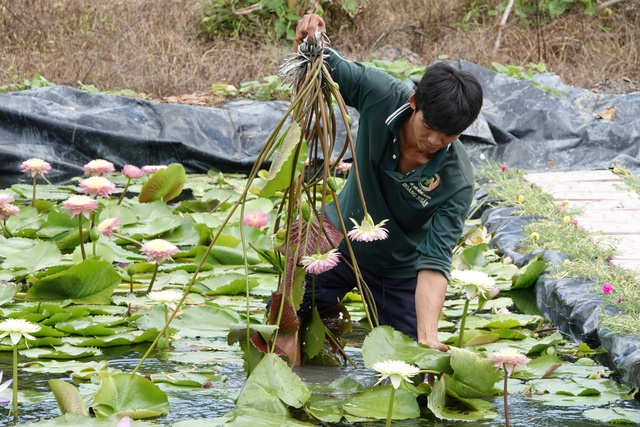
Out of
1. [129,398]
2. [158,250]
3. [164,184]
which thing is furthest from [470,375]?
[164,184]

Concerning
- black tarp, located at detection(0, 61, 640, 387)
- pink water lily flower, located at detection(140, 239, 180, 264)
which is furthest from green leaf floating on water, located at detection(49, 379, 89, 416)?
black tarp, located at detection(0, 61, 640, 387)

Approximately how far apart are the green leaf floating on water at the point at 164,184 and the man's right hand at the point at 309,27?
224 cm

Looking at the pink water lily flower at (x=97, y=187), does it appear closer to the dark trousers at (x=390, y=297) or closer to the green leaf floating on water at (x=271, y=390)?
the dark trousers at (x=390, y=297)

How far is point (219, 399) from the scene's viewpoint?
243 cm

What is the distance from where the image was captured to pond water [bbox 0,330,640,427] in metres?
2.31

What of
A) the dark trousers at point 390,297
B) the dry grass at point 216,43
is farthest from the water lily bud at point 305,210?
the dry grass at point 216,43

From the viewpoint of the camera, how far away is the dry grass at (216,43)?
865 cm

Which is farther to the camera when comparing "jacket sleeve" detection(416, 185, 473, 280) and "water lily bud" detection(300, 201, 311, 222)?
"jacket sleeve" detection(416, 185, 473, 280)

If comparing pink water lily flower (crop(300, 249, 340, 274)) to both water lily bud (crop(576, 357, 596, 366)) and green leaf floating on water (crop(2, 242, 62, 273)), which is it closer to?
water lily bud (crop(576, 357, 596, 366))

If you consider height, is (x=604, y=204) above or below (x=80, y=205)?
below

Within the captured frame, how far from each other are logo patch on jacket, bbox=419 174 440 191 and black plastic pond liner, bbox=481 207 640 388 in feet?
2.46

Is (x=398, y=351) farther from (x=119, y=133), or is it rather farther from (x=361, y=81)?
(x=119, y=133)

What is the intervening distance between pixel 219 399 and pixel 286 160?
78 centimetres

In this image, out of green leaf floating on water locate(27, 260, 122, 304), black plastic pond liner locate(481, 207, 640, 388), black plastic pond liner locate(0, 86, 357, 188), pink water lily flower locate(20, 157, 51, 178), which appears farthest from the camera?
black plastic pond liner locate(0, 86, 357, 188)
